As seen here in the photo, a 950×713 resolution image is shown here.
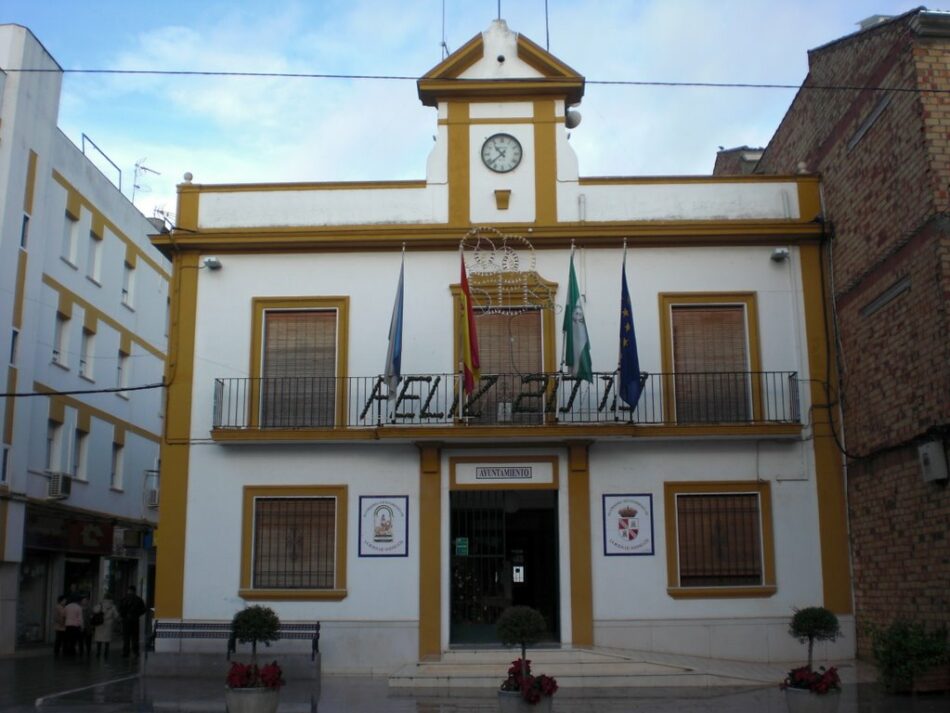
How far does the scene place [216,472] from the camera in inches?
679

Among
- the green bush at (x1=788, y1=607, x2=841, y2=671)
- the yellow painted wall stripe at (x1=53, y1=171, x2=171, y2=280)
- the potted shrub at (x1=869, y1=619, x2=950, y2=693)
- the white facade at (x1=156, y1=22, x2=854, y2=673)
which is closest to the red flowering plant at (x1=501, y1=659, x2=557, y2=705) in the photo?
the green bush at (x1=788, y1=607, x2=841, y2=671)

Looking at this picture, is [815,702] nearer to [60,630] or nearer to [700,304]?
[700,304]

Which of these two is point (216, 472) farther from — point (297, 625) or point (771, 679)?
point (771, 679)

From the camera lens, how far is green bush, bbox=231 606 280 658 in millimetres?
13812

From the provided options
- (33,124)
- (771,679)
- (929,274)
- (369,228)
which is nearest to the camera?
(929,274)

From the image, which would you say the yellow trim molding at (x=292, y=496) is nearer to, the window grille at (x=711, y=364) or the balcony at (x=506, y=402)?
the balcony at (x=506, y=402)

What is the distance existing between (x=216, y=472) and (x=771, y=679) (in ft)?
29.5

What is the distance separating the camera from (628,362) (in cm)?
1634

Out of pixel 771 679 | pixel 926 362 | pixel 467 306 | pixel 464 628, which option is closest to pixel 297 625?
pixel 464 628

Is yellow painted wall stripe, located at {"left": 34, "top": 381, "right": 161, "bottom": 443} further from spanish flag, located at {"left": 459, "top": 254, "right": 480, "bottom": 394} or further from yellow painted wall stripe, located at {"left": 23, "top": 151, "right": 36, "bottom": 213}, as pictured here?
spanish flag, located at {"left": 459, "top": 254, "right": 480, "bottom": 394}

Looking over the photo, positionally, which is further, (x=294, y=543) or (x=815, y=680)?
(x=294, y=543)

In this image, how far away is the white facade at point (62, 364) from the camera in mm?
23406

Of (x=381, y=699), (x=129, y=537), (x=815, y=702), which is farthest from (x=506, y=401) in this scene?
(x=129, y=537)

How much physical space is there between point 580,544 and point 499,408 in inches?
98.2
